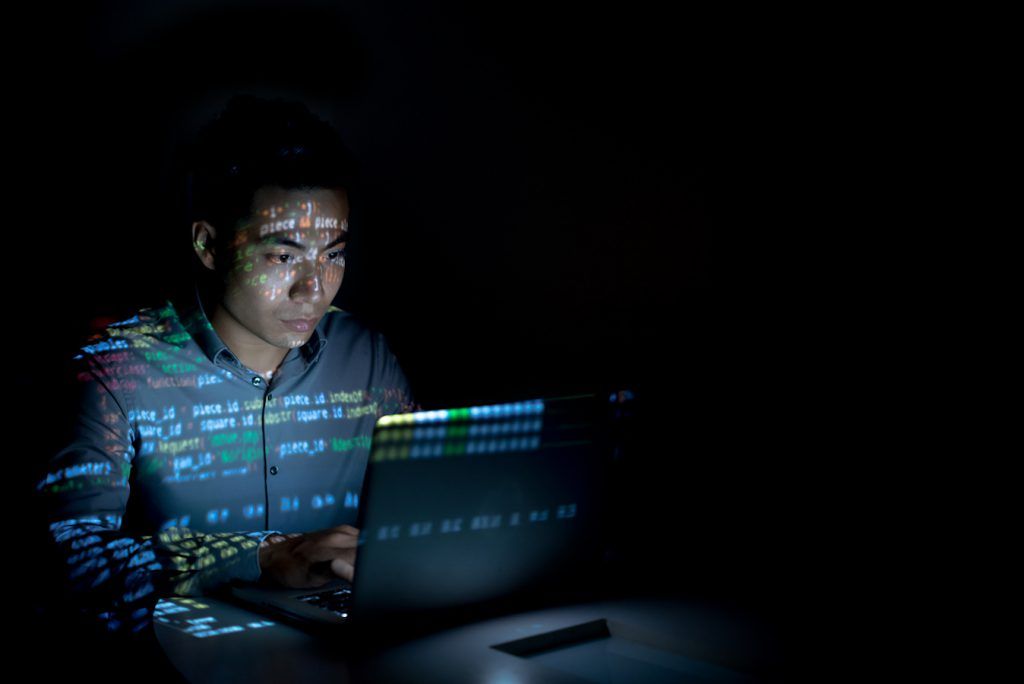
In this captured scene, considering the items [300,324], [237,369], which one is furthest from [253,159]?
[237,369]

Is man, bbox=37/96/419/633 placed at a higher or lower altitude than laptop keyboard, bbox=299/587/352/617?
higher

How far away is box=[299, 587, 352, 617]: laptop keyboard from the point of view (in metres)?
1.38

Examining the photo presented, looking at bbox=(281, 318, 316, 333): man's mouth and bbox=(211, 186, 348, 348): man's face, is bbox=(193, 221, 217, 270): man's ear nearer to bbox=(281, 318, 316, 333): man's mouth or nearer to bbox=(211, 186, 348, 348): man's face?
bbox=(211, 186, 348, 348): man's face

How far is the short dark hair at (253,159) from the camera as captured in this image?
201cm

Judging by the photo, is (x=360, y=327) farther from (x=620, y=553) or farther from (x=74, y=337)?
(x=620, y=553)

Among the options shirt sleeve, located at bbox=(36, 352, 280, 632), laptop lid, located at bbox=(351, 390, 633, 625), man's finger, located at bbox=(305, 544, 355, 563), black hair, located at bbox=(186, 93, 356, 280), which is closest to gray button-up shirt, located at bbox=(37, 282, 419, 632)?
shirt sleeve, located at bbox=(36, 352, 280, 632)

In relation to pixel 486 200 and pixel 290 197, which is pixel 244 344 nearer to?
pixel 290 197

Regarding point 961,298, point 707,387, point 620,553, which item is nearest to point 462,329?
point 707,387

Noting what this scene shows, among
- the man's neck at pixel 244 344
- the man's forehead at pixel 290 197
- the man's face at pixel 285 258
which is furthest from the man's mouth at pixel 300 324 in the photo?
the man's forehead at pixel 290 197

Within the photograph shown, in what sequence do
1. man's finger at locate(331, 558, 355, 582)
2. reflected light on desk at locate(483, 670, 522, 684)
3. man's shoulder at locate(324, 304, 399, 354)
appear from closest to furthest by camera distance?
reflected light on desk at locate(483, 670, 522, 684)
man's finger at locate(331, 558, 355, 582)
man's shoulder at locate(324, 304, 399, 354)

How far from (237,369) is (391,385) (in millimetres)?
519

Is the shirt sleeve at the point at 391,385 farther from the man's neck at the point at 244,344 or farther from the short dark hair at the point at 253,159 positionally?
the short dark hair at the point at 253,159

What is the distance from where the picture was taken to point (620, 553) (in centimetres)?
172

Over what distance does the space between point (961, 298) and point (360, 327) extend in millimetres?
1624
